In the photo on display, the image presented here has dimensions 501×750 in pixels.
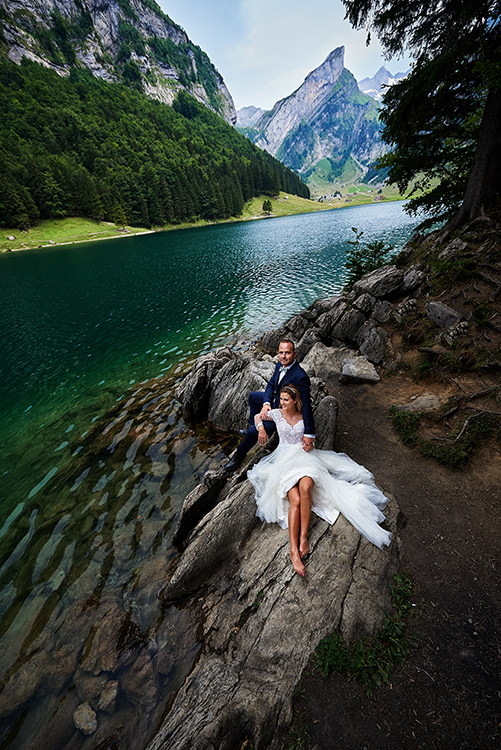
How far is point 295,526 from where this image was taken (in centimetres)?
623

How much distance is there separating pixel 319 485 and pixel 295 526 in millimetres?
1076

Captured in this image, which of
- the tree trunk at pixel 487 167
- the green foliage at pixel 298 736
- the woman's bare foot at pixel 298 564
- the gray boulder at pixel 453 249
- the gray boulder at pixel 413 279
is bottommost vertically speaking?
the green foliage at pixel 298 736

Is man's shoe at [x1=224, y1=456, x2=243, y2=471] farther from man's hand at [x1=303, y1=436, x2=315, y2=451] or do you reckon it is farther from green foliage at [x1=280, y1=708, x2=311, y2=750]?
green foliage at [x1=280, y1=708, x2=311, y2=750]

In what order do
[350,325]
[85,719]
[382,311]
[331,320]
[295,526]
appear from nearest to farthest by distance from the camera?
[85,719], [295,526], [382,311], [350,325], [331,320]

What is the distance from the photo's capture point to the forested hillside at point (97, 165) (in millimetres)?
100812

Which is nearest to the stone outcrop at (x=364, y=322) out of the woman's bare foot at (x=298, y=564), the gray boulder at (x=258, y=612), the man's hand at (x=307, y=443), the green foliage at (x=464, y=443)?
the green foliage at (x=464, y=443)

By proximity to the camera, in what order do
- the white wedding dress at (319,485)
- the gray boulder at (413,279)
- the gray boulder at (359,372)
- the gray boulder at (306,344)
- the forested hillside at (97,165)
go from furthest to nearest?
1. the forested hillside at (97,165)
2. the gray boulder at (306,344)
3. the gray boulder at (413,279)
4. the gray boulder at (359,372)
5. the white wedding dress at (319,485)

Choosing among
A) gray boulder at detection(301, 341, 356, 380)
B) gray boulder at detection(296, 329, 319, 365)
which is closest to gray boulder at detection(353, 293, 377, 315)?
gray boulder at detection(301, 341, 356, 380)

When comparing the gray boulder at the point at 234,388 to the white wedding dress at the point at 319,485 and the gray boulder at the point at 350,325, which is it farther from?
the white wedding dress at the point at 319,485

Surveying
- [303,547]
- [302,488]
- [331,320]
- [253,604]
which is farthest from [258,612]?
[331,320]

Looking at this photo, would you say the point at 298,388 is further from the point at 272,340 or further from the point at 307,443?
the point at 272,340

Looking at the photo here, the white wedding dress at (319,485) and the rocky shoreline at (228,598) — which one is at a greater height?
the white wedding dress at (319,485)

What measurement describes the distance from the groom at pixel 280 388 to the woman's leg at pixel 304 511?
1.02 metres

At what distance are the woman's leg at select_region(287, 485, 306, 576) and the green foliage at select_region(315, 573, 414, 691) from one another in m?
1.16
